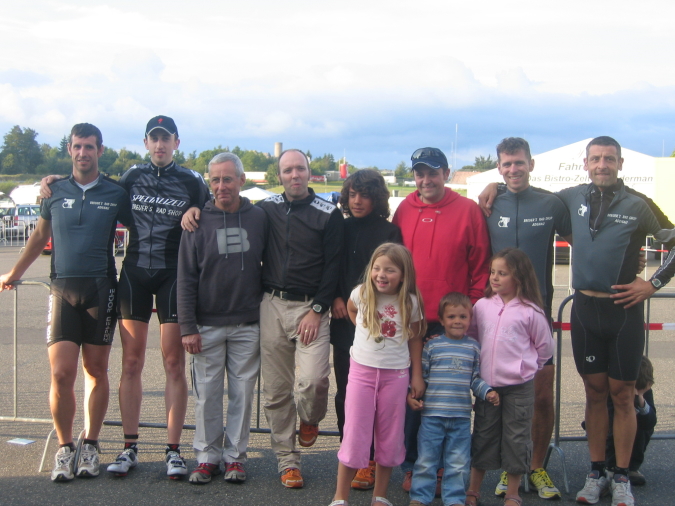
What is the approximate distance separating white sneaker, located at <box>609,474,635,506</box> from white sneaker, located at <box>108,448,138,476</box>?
309cm

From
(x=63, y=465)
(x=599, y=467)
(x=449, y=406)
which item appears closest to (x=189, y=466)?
(x=63, y=465)

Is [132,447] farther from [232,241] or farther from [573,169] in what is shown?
[573,169]

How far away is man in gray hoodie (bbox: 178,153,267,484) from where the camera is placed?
4.05 meters

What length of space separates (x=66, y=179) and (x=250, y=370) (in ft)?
6.02

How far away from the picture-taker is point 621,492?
3.78 meters

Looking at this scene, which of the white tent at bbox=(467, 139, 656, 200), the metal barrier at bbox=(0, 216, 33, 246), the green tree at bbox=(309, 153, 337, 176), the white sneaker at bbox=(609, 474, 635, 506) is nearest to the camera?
the white sneaker at bbox=(609, 474, 635, 506)

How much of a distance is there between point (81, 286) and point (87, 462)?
116 centimetres

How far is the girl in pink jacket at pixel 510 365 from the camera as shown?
3.69 meters

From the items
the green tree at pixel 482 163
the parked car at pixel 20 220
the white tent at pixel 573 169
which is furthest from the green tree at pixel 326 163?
the white tent at pixel 573 169

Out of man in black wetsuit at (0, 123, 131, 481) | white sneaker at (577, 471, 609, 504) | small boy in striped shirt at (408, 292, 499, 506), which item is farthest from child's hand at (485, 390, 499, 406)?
man in black wetsuit at (0, 123, 131, 481)

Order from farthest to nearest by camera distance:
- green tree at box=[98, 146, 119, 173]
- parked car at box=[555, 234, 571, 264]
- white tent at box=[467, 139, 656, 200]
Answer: white tent at box=[467, 139, 656, 200], parked car at box=[555, 234, 571, 264], green tree at box=[98, 146, 119, 173]

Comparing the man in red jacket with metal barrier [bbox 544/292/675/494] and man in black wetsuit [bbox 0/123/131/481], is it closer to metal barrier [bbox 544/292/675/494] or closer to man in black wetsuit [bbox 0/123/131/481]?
metal barrier [bbox 544/292/675/494]

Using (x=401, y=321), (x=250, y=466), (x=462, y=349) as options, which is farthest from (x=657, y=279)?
(x=250, y=466)

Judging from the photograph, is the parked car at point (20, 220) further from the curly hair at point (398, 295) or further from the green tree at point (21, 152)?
the green tree at point (21, 152)
